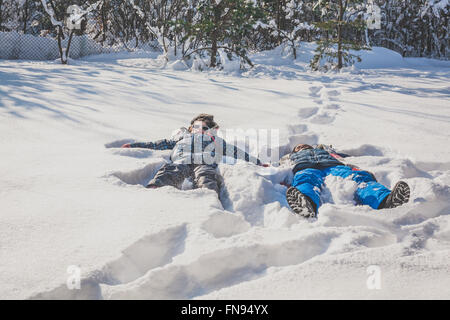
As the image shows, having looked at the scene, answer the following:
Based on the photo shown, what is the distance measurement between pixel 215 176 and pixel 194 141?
0.52m

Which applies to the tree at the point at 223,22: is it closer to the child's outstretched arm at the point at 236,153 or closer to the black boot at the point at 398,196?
the child's outstretched arm at the point at 236,153

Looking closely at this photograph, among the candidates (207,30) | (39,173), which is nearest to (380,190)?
(39,173)

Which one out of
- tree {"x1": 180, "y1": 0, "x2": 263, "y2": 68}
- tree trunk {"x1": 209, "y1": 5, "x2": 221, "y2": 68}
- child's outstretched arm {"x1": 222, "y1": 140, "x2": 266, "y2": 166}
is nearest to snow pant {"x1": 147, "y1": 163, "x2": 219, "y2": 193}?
child's outstretched arm {"x1": 222, "y1": 140, "x2": 266, "y2": 166}

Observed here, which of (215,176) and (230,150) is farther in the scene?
(230,150)

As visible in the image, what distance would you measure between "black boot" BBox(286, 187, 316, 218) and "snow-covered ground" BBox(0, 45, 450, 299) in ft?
0.19

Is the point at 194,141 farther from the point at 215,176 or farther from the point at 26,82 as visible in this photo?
the point at 26,82

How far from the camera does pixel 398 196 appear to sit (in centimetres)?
174

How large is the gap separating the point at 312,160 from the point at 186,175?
32.3 inches

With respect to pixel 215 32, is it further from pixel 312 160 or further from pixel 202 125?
pixel 312 160

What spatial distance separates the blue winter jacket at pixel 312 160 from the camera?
92.0 inches

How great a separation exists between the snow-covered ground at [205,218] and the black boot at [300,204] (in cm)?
6

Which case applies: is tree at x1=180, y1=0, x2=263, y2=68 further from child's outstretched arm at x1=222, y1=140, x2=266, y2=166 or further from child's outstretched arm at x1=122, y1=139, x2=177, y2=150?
child's outstretched arm at x1=222, y1=140, x2=266, y2=166

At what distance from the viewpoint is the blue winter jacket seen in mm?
2338
